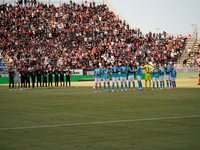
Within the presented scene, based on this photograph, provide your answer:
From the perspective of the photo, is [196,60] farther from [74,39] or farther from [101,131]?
[101,131]

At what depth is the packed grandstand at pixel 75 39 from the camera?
53188 millimetres

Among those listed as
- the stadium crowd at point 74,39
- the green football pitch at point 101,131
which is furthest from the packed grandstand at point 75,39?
the green football pitch at point 101,131

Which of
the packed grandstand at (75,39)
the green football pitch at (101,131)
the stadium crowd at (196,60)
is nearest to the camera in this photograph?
the green football pitch at (101,131)

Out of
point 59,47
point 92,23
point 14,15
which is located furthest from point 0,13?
point 92,23

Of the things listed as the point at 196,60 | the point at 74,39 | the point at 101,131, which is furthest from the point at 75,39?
the point at 101,131

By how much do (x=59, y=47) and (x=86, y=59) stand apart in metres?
4.59

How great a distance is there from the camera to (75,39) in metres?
58.2

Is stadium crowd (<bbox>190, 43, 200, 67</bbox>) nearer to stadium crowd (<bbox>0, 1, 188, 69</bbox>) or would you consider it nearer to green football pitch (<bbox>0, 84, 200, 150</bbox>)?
stadium crowd (<bbox>0, 1, 188, 69</bbox>)

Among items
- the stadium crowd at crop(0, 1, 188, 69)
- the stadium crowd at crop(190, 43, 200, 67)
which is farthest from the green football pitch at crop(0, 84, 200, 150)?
the stadium crowd at crop(190, 43, 200, 67)

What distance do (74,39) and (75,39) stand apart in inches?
7.8

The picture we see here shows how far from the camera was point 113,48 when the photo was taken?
5725 centimetres

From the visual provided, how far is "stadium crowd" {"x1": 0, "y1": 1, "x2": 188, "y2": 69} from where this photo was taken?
5322cm

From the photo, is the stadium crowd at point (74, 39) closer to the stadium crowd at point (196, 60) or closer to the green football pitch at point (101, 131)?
the stadium crowd at point (196, 60)

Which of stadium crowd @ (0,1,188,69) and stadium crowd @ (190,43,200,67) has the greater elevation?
stadium crowd @ (0,1,188,69)
